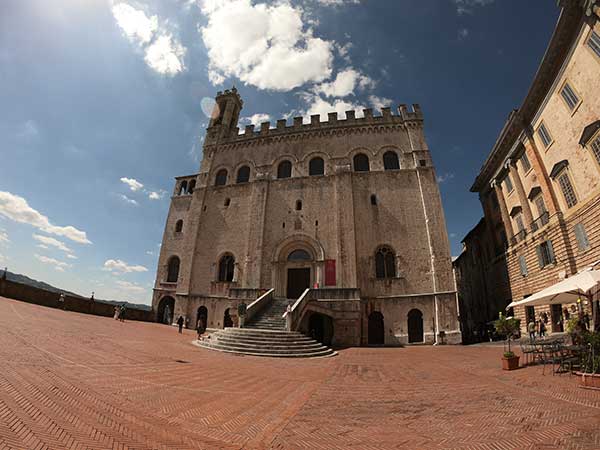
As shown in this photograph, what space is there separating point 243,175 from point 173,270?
37.6 ft

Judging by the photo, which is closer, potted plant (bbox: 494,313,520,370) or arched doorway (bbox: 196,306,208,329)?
potted plant (bbox: 494,313,520,370)

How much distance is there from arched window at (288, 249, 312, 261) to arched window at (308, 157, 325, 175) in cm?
743

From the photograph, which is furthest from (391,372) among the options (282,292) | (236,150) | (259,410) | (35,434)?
(236,150)

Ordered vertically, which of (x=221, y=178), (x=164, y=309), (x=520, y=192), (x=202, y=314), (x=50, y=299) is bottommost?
(x=202, y=314)

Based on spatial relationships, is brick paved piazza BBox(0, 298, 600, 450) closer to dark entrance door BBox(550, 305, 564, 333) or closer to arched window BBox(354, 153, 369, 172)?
dark entrance door BBox(550, 305, 564, 333)

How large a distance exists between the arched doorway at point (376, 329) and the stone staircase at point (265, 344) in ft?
24.0

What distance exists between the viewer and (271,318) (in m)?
15.2

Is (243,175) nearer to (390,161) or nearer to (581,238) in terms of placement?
(390,161)

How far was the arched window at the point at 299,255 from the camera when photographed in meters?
21.2

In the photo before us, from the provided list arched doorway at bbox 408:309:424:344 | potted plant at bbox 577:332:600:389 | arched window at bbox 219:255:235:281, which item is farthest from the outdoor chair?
arched window at bbox 219:255:235:281

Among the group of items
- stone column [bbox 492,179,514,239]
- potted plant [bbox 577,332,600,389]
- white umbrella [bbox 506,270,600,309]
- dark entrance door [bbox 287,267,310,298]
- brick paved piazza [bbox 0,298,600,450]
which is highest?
stone column [bbox 492,179,514,239]

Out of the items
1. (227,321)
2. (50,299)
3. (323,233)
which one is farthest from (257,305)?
(50,299)

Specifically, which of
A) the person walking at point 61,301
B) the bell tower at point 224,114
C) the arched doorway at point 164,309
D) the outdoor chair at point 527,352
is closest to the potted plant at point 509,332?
the outdoor chair at point 527,352

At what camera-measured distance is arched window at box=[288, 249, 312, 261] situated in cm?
2118
